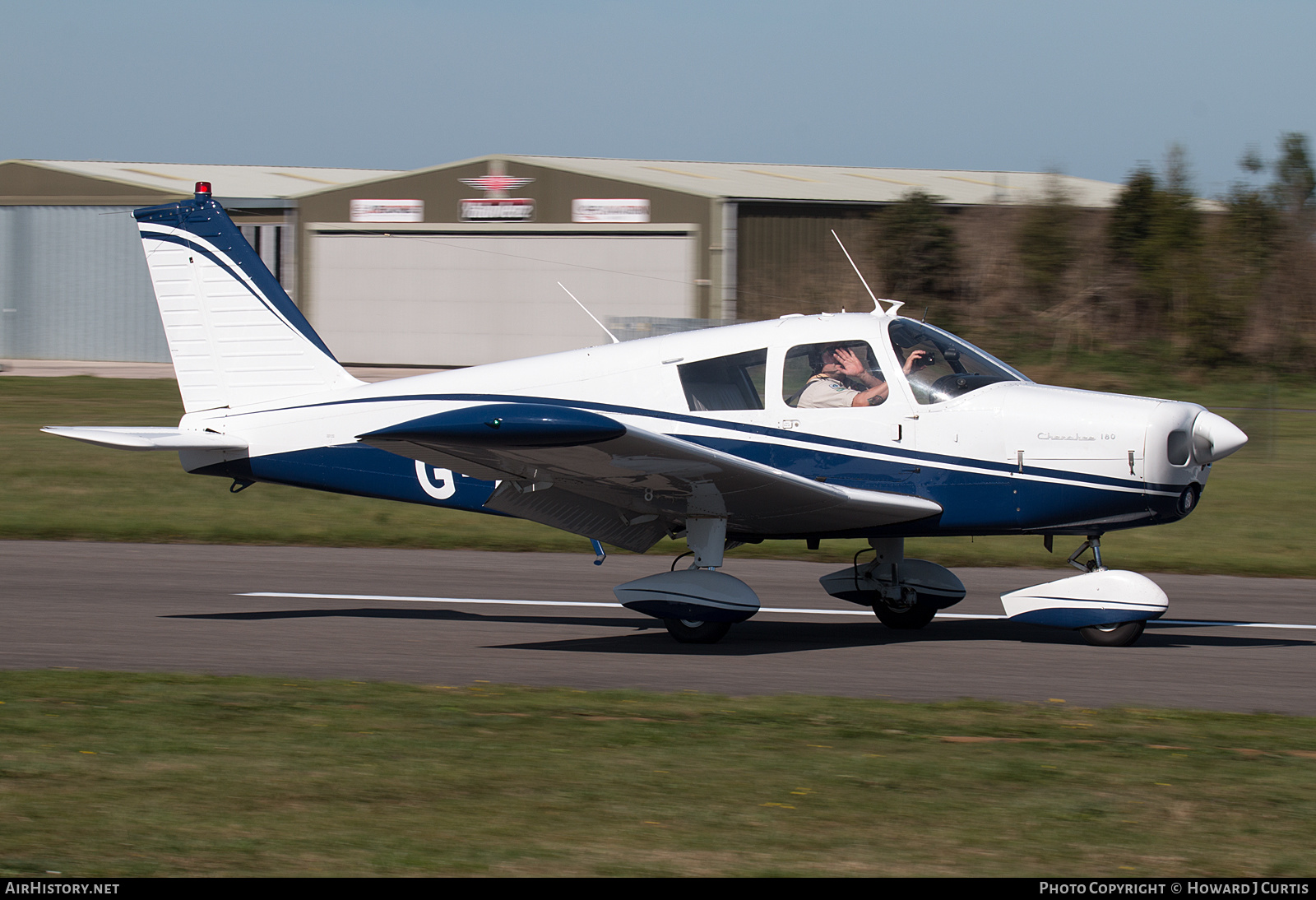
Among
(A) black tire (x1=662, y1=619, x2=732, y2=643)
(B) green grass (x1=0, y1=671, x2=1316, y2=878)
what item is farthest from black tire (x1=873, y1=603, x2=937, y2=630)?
(B) green grass (x1=0, y1=671, x2=1316, y2=878)

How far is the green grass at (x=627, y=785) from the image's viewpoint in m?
4.61

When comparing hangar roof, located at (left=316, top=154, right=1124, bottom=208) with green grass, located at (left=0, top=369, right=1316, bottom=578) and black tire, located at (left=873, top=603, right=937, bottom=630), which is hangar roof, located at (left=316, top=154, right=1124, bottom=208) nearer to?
green grass, located at (left=0, top=369, right=1316, bottom=578)

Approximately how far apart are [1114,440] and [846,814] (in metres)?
4.17

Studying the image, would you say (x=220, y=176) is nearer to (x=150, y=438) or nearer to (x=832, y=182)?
(x=832, y=182)

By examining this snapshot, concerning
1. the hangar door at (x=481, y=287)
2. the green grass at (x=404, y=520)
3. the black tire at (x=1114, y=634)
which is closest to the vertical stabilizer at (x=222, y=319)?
the green grass at (x=404, y=520)

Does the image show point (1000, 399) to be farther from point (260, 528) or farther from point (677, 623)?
point (260, 528)

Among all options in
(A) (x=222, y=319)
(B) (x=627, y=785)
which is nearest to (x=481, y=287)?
(A) (x=222, y=319)

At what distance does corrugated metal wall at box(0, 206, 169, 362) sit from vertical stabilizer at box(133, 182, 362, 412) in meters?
32.9

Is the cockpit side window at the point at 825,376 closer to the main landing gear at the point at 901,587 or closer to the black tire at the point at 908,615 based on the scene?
the main landing gear at the point at 901,587

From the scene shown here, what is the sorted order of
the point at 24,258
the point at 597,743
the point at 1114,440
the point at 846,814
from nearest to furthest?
the point at 846,814 → the point at 597,743 → the point at 1114,440 → the point at 24,258

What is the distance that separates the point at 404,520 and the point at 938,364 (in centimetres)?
770

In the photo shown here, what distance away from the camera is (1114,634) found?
29.2ft

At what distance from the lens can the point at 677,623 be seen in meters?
9.29
